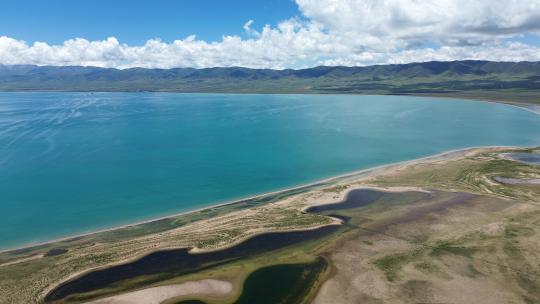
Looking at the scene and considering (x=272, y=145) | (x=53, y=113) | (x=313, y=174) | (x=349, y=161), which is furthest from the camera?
(x=53, y=113)

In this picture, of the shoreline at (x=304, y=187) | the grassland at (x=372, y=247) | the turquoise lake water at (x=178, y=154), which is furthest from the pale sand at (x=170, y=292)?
the turquoise lake water at (x=178, y=154)

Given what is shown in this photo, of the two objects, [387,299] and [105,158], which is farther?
[105,158]

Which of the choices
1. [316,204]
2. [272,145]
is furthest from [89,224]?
[272,145]

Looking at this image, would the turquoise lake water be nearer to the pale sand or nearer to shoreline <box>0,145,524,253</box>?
shoreline <box>0,145,524,253</box>

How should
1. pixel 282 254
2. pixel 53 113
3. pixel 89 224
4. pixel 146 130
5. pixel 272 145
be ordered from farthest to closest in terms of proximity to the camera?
1. pixel 53 113
2. pixel 146 130
3. pixel 272 145
4. pixel 89 224
5. pixel 282 254

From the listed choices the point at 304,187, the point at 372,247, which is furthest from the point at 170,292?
the point at 304,187

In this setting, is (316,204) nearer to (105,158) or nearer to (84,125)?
(105,158)

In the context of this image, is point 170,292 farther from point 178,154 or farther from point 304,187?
point 178,154
